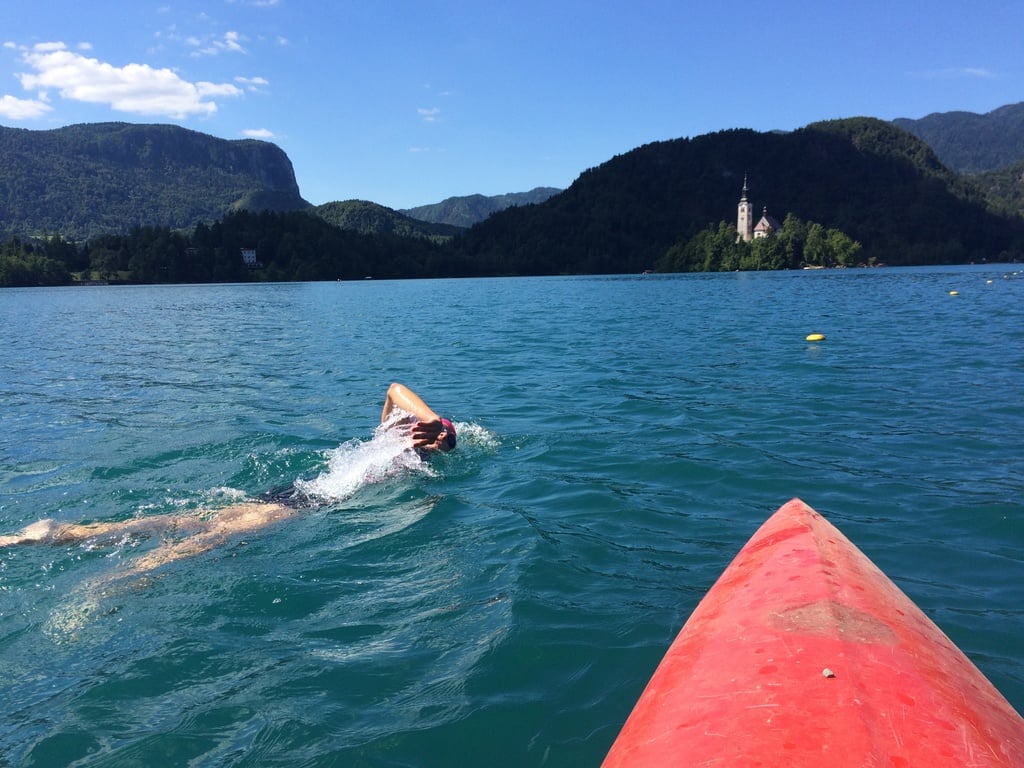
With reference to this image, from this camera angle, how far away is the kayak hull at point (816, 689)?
2178mm

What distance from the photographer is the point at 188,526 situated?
20.4 feet

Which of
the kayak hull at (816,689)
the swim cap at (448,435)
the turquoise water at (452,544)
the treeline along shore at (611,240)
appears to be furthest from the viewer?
the treeline along shore at (611,240)

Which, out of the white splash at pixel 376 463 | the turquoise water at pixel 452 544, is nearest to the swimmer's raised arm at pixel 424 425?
the white splash at pixel 376 463

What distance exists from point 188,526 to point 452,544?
2597 mm

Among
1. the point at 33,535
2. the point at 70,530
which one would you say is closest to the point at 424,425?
the point at 70,530

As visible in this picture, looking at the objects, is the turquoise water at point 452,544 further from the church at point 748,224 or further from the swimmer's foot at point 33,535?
the church at point 748,224

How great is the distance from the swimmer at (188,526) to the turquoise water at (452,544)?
12 centimetres

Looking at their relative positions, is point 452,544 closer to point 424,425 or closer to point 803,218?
point 424,425

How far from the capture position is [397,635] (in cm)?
438

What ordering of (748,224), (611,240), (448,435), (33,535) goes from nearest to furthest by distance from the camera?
1. (33,535)
2. (448,435)
3. (748,224)
4. (611,240)

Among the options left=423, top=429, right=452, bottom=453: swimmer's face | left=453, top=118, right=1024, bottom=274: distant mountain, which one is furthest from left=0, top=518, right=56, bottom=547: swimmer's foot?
left=453, top=118, right=1024, bottom=274: distant mountain

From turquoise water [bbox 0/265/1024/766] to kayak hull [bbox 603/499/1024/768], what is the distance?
83cm

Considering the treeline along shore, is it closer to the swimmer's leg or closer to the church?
the church

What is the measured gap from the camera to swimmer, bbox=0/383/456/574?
575 cm
